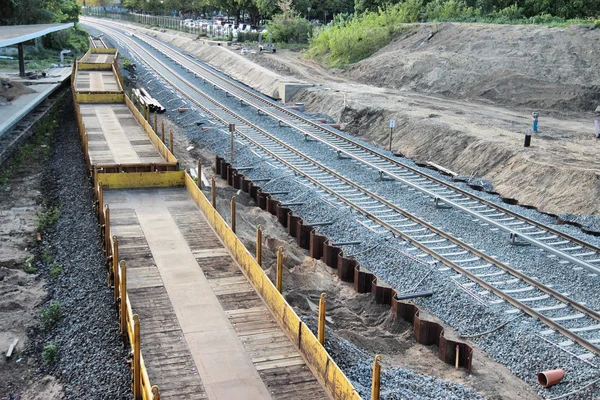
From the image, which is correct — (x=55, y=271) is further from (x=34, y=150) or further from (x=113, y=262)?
(x=34, y=150)

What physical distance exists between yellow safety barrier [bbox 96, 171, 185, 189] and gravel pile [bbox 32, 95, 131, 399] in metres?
1.19

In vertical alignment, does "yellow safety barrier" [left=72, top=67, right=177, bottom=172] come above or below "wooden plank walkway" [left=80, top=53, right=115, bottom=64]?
below

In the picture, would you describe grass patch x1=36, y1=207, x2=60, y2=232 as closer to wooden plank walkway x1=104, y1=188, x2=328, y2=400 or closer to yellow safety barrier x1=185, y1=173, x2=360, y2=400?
wooden plank walkway x1=104, y1=188, x2=328, y2=400

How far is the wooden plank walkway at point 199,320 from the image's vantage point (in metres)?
8.80

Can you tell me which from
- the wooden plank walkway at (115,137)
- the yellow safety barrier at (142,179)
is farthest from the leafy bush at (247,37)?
the yellow safety barrier at (142,179)

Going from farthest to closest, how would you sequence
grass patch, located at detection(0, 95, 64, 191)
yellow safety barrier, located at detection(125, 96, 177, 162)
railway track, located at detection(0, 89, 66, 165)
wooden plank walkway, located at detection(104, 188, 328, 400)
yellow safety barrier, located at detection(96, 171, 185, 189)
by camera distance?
railway track, located at detection(0, 89, 66, 165)
grass patch, located at detection(0, 95, 64, 191)
yellow safety barrier, located at detection(125, 96, 177, 162)
yellow safety barrier, located at detection(96, 171, 185, 189)
wooden plank walkway, located at detection(104, 188, 328, 400)

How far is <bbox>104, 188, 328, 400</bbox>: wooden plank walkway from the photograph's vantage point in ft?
28.9

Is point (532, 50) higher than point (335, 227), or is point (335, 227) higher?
point (532, 50)

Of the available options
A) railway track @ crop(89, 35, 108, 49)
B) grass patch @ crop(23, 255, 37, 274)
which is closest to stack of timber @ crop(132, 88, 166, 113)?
grass patch @ crop(23, 255, 37, 274)

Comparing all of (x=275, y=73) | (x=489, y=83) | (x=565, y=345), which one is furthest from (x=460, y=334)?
(x=275, y=73)

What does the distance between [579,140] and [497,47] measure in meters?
15.1

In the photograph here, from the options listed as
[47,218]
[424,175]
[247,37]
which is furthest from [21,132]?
[247,37]

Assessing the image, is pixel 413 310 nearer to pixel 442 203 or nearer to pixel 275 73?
pixel 442 203

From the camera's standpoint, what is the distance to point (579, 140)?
84.6ft
